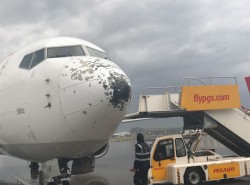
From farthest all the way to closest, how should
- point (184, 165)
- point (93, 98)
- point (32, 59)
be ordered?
point (184, 165) < point (32, 59) < point (93, 98)

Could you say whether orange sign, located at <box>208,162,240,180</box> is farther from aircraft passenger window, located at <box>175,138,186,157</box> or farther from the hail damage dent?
the hail damage dent

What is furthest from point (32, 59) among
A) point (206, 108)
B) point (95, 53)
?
point (206, 108)

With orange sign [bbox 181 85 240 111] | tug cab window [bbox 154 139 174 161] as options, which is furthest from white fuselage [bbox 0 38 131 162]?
orange sign [bbox 181 85 240 111]

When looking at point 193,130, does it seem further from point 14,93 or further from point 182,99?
point 14,93

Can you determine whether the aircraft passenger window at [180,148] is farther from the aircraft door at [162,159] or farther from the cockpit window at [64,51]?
the cockpit window at [64,51]

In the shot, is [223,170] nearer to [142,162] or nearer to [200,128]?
[200,128]

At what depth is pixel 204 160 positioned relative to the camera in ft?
49.7

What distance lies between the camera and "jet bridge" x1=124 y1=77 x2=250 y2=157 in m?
15.9

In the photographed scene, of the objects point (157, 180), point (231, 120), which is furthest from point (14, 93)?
point (231, 120)

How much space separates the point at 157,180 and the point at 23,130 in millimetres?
5957

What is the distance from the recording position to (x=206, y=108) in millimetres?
15945

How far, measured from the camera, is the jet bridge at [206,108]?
15.9 metres

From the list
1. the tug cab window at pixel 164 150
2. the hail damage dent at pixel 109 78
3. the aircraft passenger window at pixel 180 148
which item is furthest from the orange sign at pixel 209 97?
the hail damage dent at pixel 109 78

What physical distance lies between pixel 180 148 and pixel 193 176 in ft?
4.01
